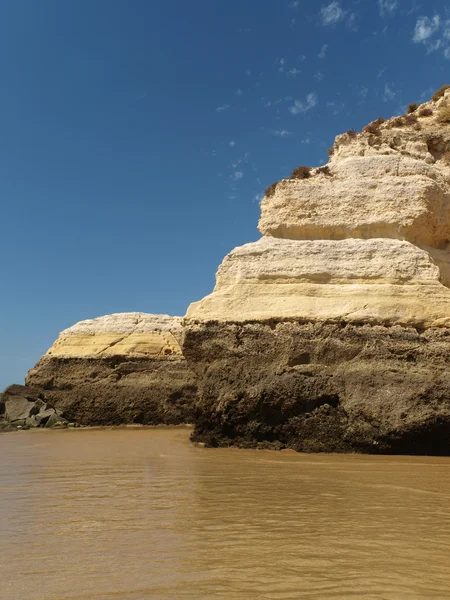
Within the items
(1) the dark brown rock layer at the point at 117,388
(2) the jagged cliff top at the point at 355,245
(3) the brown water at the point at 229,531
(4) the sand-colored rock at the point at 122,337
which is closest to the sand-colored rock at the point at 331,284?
(2) the jagged cliff top at the point at 355,245

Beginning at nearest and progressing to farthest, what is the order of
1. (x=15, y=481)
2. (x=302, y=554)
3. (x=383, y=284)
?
(x=302, y=554), (x=15, y=481), (x=383, y=284)

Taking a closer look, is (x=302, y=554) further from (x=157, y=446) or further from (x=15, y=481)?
(x=157, y=446)

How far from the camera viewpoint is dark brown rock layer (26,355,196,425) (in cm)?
1823

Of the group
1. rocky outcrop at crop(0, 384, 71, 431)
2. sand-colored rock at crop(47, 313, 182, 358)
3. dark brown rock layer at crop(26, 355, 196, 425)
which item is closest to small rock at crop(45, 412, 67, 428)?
rocky outcrop at crop(0, 384, 71, 431)

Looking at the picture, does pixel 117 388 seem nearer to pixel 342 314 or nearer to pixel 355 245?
pixel 355 245

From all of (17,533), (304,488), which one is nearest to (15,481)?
(17,533)

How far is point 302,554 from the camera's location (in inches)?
151

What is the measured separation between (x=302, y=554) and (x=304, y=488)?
98.5 inches

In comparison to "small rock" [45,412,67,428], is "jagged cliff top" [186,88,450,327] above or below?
above

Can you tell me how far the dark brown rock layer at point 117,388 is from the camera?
18234mm

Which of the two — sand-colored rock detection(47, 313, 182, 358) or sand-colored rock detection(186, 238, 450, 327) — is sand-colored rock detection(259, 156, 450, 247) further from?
sand-colored rock detection(47, 313, 182, 358)

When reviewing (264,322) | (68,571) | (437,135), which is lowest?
(68,571)

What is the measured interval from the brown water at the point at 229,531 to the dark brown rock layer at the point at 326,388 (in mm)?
968

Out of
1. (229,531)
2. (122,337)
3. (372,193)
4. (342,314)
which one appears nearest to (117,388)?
(122,337)
